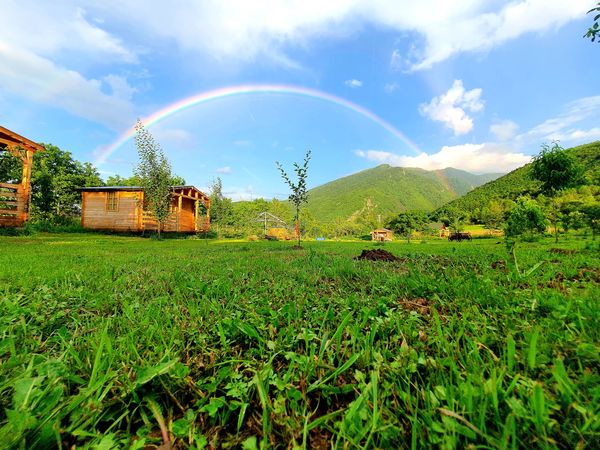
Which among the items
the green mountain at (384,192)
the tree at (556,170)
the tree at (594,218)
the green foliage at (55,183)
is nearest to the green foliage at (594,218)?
the tree at (594,218)

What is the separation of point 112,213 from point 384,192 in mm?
118395

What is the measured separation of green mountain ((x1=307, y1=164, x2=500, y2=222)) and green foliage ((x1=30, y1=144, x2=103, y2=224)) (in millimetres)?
58913

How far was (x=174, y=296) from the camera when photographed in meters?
2.29

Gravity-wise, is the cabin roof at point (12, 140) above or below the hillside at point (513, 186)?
below

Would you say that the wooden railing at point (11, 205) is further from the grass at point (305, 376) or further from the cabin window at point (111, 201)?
the grass at point (305, 376)

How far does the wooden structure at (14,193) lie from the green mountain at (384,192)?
71537 mm

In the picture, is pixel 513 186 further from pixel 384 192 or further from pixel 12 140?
pixel 384 192

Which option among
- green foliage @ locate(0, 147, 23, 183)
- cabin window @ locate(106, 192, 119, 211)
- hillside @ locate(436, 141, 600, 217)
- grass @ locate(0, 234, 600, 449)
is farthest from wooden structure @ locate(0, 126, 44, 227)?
hillside @ locate(436, 141, 600, 217)

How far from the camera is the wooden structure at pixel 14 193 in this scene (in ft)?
43.4

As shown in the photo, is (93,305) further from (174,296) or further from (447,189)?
(447,189)

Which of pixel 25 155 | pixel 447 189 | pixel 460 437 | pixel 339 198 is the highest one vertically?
pixel 447 189

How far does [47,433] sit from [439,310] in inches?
80.5

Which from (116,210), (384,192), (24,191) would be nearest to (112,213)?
(116,210)

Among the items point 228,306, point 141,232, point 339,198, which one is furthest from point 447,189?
point 228,306
